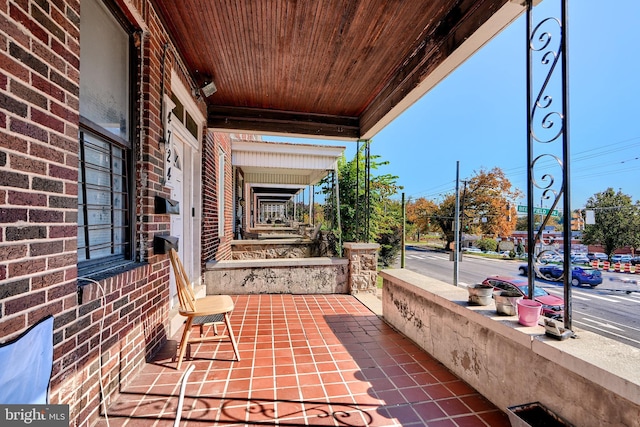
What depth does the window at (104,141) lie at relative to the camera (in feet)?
5.61

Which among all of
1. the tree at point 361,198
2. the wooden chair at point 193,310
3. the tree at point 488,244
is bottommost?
the tree at point 488,244

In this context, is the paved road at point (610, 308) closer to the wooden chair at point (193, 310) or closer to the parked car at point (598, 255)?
the wooden chair at point (193, 310)

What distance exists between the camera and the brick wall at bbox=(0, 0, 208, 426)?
3.52 ft

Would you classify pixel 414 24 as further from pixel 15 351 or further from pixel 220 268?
pixel 220 268

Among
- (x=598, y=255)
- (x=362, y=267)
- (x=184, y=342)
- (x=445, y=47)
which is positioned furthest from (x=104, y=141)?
(x=598, y=255)

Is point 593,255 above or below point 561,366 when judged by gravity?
below

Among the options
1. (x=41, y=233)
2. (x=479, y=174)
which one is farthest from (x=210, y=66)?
(x=479, y=174)

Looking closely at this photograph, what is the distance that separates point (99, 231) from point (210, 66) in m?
2.22

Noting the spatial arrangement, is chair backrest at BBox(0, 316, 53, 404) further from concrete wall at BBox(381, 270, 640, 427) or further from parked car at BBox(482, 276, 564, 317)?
parked car at BBox(482, 276, 564, 317)

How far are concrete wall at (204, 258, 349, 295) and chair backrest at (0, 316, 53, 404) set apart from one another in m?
3.64

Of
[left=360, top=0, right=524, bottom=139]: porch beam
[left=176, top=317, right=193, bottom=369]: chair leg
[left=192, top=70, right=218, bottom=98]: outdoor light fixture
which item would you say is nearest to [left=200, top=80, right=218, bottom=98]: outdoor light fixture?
[left=192, top=70, right=218, bottom=98]: outdoor light fixture

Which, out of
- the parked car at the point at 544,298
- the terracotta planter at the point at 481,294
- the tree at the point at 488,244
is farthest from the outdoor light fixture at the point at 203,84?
the tree at the point at 488,244

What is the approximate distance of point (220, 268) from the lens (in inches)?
180

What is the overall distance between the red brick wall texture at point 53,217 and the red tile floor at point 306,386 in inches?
12.7
